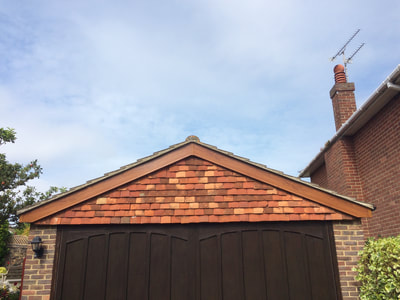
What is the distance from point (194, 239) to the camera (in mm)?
5637

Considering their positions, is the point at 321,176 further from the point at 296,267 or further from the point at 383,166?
the point at 296,267

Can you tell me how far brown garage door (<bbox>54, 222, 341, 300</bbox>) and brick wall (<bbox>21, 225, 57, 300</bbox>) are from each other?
0.52 feet

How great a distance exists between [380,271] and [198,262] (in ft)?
9.48

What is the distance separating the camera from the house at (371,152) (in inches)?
265

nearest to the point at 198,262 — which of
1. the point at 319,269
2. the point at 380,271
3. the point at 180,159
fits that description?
the point at 180,159

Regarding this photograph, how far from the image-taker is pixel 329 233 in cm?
566

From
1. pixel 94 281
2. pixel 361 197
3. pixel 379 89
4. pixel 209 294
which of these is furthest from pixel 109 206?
pixel 361 197

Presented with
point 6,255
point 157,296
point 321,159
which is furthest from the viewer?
point 6,255

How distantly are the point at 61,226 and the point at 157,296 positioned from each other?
2.11 meters

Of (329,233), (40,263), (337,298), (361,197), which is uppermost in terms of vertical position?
(361,197)

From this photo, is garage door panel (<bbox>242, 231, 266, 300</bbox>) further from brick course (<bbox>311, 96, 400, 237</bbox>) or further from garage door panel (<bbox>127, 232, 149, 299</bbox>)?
brick course (<bbox>311, 96, 400, 237</bbox>)

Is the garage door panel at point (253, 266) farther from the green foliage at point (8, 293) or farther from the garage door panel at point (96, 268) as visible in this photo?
the green foliage at point (8, 293)

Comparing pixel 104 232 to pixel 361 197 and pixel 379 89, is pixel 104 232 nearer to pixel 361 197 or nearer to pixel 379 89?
pixel 379 89

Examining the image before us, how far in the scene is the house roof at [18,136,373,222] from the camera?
5586 mm
